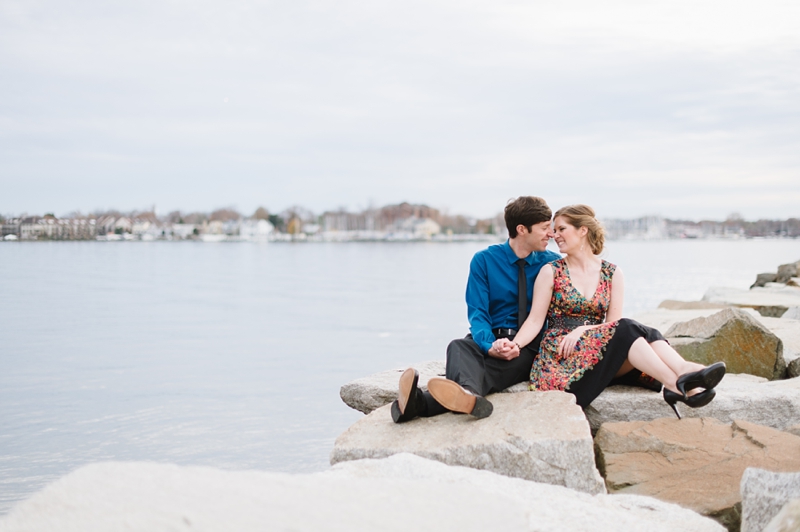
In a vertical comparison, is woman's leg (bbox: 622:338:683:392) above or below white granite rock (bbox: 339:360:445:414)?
above

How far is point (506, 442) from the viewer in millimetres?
3959

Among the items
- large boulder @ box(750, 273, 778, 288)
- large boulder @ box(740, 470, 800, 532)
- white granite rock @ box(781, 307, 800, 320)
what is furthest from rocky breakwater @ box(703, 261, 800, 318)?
large boulder @ box(740, 470, 800, 532)

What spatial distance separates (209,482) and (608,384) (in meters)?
3.17

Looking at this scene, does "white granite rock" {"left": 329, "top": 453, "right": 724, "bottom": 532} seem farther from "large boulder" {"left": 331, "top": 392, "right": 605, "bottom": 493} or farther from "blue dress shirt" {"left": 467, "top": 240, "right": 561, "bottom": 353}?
"blue dress shirt" {"left": 467, "top": 240, "right": 561, "bottom": 353}

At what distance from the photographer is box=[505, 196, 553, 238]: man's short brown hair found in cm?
491

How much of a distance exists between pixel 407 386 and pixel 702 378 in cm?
175

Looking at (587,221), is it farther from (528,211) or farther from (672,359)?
(672,359)

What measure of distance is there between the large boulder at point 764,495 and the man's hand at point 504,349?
72.4 inches

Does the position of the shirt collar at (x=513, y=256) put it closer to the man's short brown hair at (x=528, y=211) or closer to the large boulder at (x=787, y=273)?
the man's short brown hair at (x=528, y=211)

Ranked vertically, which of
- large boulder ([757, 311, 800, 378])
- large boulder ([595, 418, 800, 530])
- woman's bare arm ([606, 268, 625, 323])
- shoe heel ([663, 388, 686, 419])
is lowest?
large boulder ([595, 418, 800, 530])

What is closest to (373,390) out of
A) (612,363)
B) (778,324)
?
(612,363)

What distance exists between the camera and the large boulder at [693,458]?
3828 millimetres

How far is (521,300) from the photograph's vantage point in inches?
200

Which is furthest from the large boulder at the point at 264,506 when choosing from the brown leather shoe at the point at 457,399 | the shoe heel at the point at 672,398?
the shoe heel at the point at 672,398
